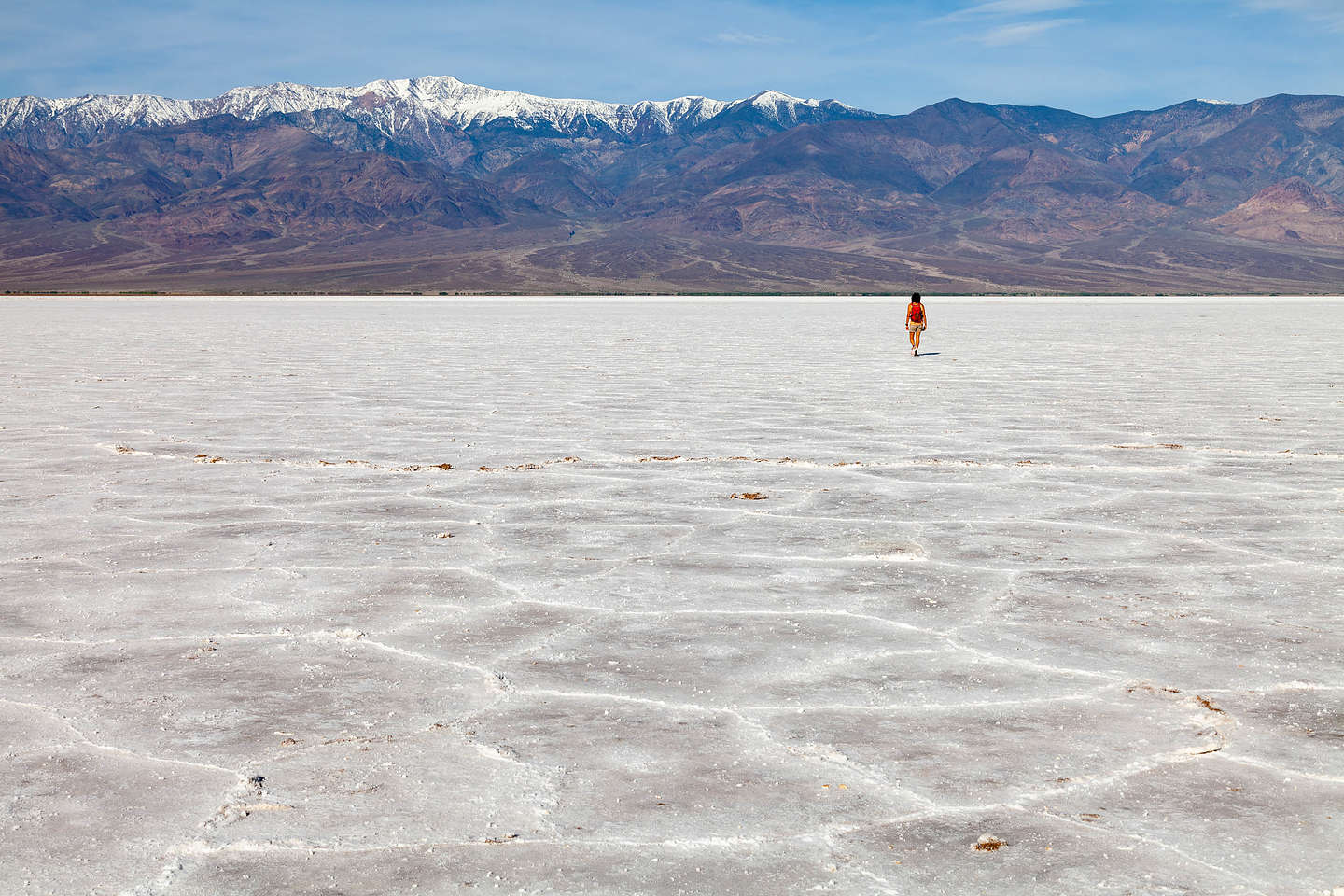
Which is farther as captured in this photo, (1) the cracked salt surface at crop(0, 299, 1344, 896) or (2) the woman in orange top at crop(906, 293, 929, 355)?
(2) the woman in orange top at crop(906, 293, 929, 355)

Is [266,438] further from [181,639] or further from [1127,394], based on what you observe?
[1127,394]

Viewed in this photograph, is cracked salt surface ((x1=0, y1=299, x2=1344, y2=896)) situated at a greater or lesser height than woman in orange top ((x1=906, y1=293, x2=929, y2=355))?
lesser

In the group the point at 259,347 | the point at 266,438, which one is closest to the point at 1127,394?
the point at 266,438

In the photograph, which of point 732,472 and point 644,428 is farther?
point 644,428

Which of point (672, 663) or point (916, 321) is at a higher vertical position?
point (916, 321)

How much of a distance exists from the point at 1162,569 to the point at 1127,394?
33.3 ft

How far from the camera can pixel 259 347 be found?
2767 centimetres

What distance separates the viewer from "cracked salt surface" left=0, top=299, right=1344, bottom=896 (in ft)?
10.5

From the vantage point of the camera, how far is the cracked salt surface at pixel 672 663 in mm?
3195

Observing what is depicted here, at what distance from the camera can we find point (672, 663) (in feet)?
15.6

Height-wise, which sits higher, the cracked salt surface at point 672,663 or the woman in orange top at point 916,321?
the woman in orange top at point 916,321

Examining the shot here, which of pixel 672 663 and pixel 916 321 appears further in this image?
pixel 916 321

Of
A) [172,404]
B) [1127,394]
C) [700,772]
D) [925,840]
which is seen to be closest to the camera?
[925,840]

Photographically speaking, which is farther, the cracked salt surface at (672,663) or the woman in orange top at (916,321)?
the woman in orange top at (916,321)
